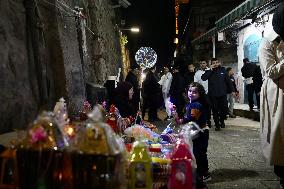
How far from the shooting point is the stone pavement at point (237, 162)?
656 centimetres

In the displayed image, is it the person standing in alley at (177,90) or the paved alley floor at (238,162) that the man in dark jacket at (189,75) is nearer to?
the person standing in alley at (177,90)

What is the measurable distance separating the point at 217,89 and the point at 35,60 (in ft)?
25.7

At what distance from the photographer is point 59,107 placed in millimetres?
4996

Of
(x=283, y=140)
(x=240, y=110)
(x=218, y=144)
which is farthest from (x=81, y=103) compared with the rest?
(x=240, y=110)

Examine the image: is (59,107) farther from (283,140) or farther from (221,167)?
(221,167)

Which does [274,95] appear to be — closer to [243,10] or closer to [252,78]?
[252,78]

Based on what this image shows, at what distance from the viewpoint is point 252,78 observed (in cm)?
1755

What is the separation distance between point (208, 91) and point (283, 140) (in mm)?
8497

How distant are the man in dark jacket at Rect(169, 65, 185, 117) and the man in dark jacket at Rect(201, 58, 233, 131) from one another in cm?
219

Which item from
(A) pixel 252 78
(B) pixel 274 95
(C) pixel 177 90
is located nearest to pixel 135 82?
(C) pixel 177 90

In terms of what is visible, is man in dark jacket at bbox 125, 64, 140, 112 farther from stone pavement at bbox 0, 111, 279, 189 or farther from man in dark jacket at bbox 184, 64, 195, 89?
stone pavement at bbox 0, 111, 279, 189

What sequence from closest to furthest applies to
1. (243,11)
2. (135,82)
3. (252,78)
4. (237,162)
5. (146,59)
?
(237,162) → (135,82) → (243,11) → (252,78) → (146,59)

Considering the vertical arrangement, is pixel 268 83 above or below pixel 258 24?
below

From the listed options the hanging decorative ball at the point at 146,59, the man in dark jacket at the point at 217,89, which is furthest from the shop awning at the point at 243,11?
the hanging decorative ball at the point at 146,59
